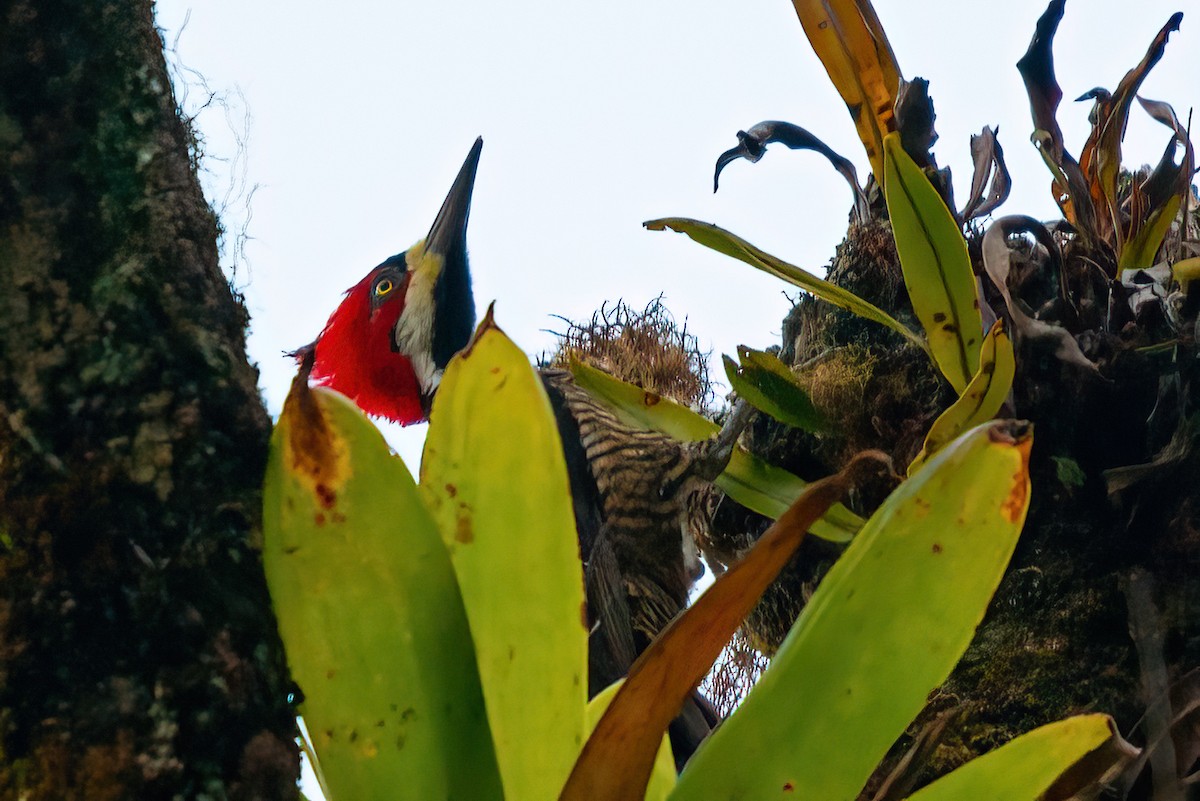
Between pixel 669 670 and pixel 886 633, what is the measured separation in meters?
0.12

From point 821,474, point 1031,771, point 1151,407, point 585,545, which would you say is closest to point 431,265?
point 585,545

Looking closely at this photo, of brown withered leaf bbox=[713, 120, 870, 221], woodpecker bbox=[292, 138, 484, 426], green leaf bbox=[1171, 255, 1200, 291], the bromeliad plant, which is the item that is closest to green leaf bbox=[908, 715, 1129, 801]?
the bromeliad plant

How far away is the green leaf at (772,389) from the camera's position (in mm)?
1260

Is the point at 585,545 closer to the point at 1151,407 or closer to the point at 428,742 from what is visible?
the point at 1151,407

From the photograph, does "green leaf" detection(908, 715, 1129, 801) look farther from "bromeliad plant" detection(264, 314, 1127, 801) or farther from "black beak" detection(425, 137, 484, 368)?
"black beak" detection(425, 137, 484, 368)

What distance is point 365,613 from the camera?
526 mm

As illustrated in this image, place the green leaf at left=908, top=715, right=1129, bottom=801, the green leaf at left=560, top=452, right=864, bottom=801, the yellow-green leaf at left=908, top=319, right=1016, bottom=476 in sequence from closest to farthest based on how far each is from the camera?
the green leaf at left=560, top=452, right=864, bottom=801 < the green leaf at left=908, top=715, right=1129, bottom=801 < the yellow-green leaf at left=908, top=319, right=1016, bottom=476

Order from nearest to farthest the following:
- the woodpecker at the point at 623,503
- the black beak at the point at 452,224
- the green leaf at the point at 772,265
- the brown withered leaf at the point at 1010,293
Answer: the brown withered leaf at the point at 1010,293, the green leaf at the point at 772,265, the woodpecker at the point at 623,503, the black beak at the point at 452,224

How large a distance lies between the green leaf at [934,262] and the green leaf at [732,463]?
22 centimetres

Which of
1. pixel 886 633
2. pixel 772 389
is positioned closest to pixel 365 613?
pixel 886 633

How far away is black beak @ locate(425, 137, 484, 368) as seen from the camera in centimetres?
Result: 222

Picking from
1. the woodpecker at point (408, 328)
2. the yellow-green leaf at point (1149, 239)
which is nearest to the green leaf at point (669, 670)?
the yellow-green leaf at point (1149, 239)

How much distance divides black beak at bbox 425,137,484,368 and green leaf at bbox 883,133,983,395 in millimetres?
1240

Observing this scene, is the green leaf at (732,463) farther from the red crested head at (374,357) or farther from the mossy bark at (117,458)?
the red crested head at (374,357)
